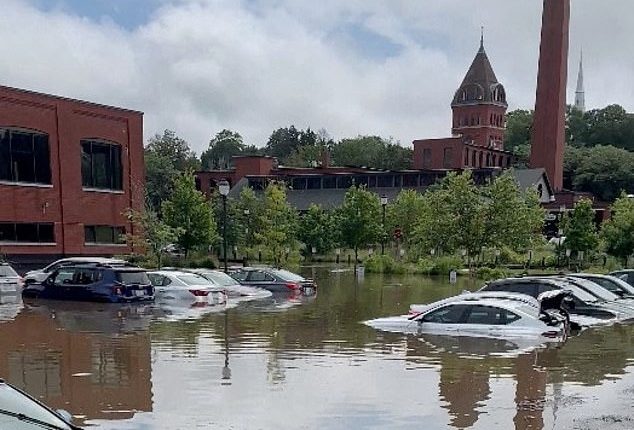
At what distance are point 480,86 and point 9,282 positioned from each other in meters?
96.9

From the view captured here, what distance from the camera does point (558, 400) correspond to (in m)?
11.1

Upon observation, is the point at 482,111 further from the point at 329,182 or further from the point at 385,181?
the point at 329,182

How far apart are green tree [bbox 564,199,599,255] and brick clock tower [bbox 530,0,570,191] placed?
42566 millimetres

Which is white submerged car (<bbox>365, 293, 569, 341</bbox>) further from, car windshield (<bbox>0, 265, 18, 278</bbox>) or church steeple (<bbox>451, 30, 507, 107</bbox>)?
church steeple (<bbox>451, 30, 507, 107</bbox>)

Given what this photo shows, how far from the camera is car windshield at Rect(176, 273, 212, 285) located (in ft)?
81.1

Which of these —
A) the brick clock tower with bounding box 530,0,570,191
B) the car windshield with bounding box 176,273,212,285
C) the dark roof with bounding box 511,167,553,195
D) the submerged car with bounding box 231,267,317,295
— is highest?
the brick clock tower with bounding box 530,0,570,191

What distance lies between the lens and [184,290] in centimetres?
2422

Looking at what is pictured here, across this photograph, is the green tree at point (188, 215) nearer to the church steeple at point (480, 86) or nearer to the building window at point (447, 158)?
the building window at point (447, 158)

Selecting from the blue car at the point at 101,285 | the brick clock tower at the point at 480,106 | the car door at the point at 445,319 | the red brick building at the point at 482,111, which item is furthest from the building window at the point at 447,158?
the car door at the point at 445,319

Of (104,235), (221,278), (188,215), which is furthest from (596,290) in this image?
(104,235)

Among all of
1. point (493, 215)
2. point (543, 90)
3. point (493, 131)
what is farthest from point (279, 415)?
point (493, 131)

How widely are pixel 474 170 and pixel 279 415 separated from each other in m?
72.1

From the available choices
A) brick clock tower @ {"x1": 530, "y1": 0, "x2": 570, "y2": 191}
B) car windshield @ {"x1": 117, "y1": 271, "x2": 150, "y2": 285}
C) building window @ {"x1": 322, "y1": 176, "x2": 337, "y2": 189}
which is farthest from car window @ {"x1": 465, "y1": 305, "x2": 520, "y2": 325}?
brick clock tower @ {"x1": 530, "y1": 0, "x2": 570, "y2": 191}

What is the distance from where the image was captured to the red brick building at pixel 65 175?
36969 mm
